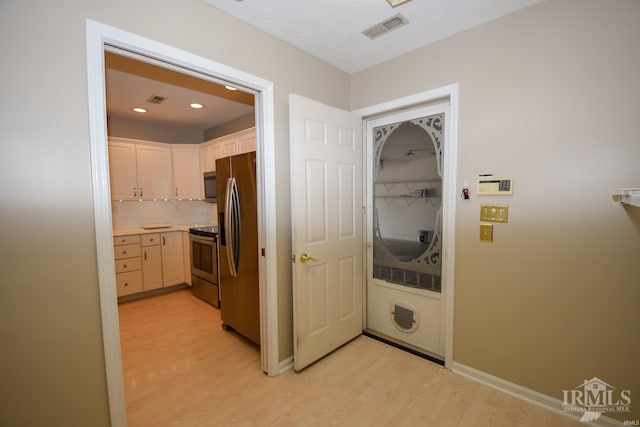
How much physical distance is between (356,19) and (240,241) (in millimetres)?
2002

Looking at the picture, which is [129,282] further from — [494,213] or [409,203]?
[494,213]

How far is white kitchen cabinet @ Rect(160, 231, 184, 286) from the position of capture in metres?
4.02

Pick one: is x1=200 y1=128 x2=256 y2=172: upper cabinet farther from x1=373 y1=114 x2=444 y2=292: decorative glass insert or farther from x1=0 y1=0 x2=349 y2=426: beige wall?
x1=0 y1=0 x2=349 y2=426: beige wall

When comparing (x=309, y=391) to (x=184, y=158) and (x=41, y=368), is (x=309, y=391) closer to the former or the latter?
(x=41, y=368)

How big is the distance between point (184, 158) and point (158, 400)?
3.44 metres

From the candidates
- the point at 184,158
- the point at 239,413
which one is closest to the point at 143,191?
the point at 184,158

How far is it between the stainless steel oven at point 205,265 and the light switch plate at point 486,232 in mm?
2805

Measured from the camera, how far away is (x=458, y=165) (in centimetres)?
206

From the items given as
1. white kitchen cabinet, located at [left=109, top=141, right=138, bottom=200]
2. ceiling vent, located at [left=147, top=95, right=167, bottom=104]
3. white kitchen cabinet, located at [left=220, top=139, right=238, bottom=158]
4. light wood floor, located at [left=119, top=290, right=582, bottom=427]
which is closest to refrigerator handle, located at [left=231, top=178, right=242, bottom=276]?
light wood floor, located at [left=119, top=290, right=582, bottom=427]

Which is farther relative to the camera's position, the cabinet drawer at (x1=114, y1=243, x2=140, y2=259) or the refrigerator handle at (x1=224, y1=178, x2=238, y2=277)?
the cabinet drawer at (x1=114, y1=243, x2=140, y2=259)

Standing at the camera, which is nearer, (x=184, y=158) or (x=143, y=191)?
(x=143, y=191)

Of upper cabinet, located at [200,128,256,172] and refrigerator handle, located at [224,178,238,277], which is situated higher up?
upper cabinet, located at [200,128,256,172]

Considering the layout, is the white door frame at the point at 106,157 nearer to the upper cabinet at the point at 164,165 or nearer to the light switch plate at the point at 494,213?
the upper cabinet at the point at 164,165

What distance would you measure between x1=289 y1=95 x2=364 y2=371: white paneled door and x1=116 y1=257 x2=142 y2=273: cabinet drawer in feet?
9.34
